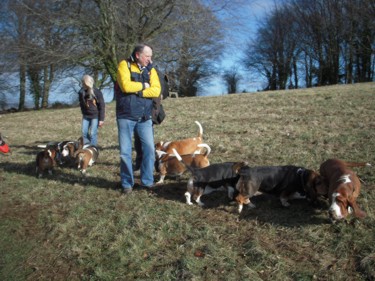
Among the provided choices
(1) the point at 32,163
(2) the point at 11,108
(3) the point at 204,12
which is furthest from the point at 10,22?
(1) the point at 32,163

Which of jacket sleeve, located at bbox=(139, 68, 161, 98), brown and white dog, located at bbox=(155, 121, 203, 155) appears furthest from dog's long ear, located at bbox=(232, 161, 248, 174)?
brown and white dog, located at bbox=(155, 121, 203, 155)

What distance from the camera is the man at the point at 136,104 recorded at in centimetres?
483

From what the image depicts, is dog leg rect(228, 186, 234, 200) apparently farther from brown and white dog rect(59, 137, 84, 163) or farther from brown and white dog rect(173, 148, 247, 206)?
brown and white dog rect(59, 137, 84, 163)

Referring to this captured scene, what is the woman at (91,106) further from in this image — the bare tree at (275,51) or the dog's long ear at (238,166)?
the bare tree at (275,51)

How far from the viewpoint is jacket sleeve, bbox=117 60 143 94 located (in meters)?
4.77

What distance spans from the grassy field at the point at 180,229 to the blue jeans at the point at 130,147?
26 centimetres

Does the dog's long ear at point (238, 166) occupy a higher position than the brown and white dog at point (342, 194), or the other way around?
the dog's long ear at point (238, 166)

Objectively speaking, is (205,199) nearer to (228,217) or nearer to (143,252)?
(228,217)

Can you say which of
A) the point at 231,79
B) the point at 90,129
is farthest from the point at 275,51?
the point at 90,129

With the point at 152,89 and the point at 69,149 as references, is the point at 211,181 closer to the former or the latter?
the point at 152,89

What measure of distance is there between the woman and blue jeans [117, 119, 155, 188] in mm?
2758

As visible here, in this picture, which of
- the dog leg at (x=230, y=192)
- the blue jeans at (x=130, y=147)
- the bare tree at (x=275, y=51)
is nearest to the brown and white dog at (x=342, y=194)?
the dog leg at (x=230, y=192)

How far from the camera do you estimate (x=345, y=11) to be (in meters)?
34.4

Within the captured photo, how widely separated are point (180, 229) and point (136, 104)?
195 cm
